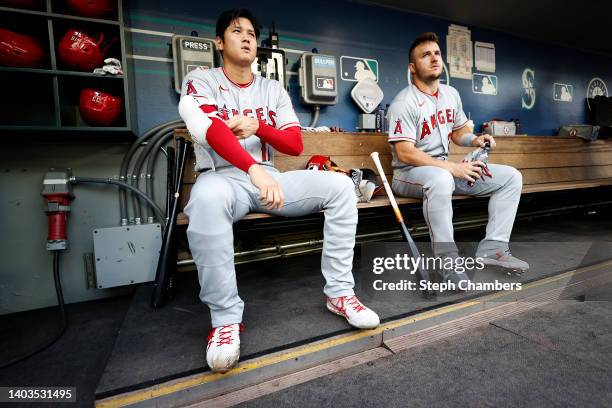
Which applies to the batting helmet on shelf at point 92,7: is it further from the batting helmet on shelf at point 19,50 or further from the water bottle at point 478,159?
the water bottle at point 478,159

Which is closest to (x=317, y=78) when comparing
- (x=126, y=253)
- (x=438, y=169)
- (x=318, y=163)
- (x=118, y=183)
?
(x=318, y=163)

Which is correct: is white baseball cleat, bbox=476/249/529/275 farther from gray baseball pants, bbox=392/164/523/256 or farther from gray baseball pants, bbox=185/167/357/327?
gray baseball pants, bbox=185/167/357/327

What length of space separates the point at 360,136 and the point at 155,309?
1781 mm

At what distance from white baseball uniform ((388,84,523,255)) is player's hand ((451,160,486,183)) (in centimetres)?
7

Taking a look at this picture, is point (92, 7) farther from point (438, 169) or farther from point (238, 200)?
point (438, 169)

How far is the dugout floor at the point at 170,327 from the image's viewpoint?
111 centimetres

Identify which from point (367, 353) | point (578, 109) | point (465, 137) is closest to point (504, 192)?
point (465, 137)

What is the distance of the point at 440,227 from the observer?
5.30 feet

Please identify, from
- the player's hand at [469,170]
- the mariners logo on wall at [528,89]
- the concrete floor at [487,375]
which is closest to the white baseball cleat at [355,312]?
the concrete floor at [487,375]

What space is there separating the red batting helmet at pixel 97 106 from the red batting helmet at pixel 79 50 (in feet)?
0.43

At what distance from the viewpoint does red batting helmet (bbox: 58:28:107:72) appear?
5.38 feet

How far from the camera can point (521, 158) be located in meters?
3.12

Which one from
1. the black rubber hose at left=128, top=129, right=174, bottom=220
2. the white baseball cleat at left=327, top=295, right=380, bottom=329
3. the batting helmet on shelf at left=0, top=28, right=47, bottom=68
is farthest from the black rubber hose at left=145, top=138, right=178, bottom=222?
the white baseball cleat at left=327, top=295, right=380, bottom=329

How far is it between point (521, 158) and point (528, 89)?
121cm
